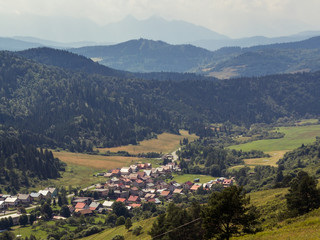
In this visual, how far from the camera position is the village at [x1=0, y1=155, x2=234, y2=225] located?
491ft

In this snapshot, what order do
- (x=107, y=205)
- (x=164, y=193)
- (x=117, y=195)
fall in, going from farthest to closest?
(x=164, y=193) < (x=117, y=195) < (x=107, y=205)

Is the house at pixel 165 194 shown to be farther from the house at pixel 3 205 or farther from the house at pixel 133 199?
the house at pixel 3 205

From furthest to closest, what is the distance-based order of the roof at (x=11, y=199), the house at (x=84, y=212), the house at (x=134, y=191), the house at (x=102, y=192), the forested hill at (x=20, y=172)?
1. the forested hill at (x=20, y=172)
2. the house at (x=134, y=191)
3. the house at (x=102, y=192)
4. the roof at (x=11, y=199)
5. the house at (x=84, y=212)

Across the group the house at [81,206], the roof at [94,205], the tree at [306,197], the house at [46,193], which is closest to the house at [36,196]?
the house at [46,193]

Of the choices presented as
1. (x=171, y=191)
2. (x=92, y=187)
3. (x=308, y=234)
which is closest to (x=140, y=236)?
(x=308, y=234)

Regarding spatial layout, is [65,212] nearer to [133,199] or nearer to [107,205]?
[107,205]

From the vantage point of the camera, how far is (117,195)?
168750 mm

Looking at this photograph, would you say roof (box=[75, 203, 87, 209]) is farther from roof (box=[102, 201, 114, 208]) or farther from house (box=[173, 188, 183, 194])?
house (box=[173, 188, 183, 194])

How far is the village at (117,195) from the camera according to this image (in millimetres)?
149625

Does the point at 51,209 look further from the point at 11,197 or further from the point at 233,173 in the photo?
the point at 233,173

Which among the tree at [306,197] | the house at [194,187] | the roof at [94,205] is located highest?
the tree at [306,197]

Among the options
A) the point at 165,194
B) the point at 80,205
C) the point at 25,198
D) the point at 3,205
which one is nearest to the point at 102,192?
the point at 80,205

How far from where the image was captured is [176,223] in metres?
65.1

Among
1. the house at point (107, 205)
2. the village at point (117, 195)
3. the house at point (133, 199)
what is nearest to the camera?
the village at point (117, 195)
